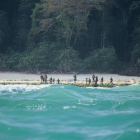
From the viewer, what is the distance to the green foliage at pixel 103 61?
2899cm

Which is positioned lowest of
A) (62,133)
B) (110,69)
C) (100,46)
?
(62,133)

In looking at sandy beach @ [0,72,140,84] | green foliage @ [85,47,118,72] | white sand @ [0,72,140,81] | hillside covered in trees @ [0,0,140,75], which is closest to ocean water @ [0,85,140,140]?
sandy beach @ [0,72,140,84]

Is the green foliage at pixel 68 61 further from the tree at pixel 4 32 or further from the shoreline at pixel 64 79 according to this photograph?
the tree at pixel 4 32

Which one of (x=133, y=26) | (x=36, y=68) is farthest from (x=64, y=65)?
(x=133, y=26)

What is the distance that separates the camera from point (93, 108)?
13.8 m

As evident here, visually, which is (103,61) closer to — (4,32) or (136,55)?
(136,55)

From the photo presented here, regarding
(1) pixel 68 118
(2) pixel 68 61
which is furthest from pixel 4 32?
(1) pixel 68 118

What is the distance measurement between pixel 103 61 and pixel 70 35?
3877 millimetres

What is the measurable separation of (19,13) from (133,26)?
11.4 meters

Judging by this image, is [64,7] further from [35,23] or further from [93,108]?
[93,108]

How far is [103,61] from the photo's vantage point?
29203 mm

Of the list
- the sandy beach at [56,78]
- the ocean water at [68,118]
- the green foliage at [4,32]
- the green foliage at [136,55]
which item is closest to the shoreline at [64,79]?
the sandy beach at [56,78]

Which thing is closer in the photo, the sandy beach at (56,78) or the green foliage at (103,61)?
the sandy beach at (56,78)

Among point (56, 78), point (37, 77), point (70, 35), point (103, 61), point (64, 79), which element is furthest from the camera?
point (70, 35)
